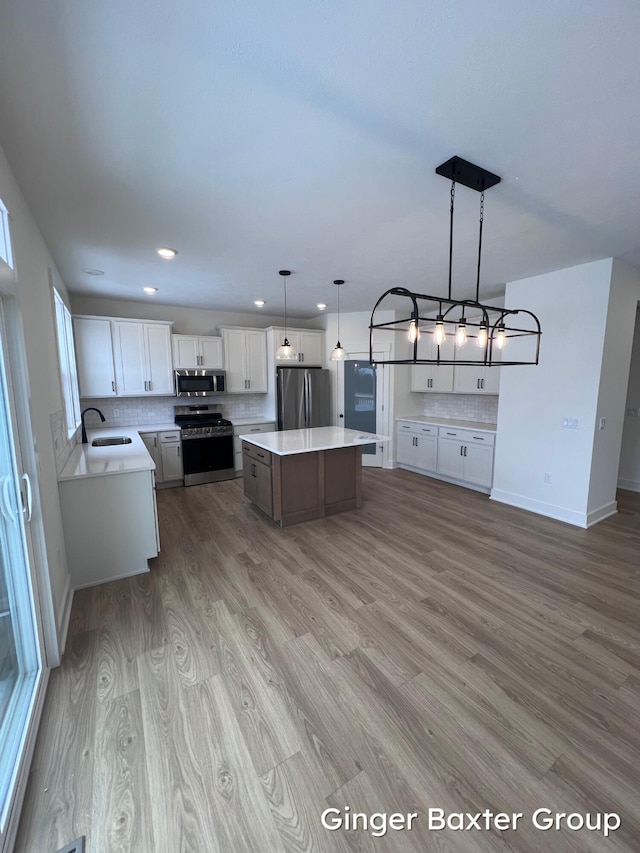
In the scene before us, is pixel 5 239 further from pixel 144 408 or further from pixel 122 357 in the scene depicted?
pixel 144 408

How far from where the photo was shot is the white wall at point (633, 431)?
187 inches

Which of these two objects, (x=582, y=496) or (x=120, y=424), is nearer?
(x=582, y=496)

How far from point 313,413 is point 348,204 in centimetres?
400

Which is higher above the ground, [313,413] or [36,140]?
[36,140]

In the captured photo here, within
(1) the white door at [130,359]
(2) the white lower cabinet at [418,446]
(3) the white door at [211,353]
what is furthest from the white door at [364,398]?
(1) the white door at [130,359]

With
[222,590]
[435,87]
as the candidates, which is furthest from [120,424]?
[435,87]

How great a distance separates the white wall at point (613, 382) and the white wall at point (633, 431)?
1.30 m

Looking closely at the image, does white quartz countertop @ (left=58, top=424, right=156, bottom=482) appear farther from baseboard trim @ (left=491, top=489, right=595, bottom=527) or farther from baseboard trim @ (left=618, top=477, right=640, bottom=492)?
baseboard trim @ (left=618, top=477, right=640, bottom=492)

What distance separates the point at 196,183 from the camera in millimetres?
1993

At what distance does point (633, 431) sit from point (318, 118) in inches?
221

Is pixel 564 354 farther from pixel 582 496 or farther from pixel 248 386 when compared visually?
pixel 248 386

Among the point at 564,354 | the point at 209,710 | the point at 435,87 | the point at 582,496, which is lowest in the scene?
the point at 209,710

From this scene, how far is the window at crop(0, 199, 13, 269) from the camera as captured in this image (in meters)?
1.68

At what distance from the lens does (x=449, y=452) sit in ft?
16.9
